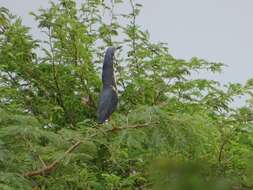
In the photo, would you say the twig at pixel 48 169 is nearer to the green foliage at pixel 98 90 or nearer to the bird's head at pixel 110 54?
the green foliage at pixel 98 90

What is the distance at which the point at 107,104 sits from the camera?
19.7 ft

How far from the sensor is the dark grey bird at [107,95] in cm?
594

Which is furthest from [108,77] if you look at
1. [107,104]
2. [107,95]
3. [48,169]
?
[48,169]

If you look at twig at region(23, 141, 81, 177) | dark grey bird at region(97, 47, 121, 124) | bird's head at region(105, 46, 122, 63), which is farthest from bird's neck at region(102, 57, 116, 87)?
twig at region(23, 141, 81, 177)

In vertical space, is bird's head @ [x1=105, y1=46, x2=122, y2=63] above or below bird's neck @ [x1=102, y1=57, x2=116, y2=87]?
above

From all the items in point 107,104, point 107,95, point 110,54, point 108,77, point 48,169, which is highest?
point 110,54

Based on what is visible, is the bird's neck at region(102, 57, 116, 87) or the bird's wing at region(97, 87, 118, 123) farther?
the bird's neck at region(102, 57, 116, 87)

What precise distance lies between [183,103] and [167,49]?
92cm

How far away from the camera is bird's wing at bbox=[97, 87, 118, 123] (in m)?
5.93

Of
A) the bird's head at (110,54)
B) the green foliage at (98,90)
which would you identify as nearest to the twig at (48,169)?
the green foliage at (98,90)

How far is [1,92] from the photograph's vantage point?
6.32 metres

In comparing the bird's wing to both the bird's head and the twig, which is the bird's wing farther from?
the twig

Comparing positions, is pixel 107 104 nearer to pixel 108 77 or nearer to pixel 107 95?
pixel 107 95

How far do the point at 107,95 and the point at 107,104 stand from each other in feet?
0.52
